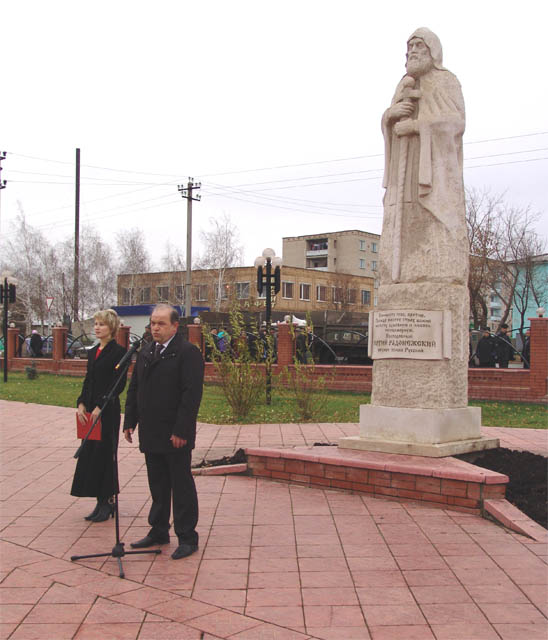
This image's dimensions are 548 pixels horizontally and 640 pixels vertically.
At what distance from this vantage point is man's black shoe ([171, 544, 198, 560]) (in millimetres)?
5164

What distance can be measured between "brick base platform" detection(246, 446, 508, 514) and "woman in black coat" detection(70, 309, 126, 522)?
6.33 ft

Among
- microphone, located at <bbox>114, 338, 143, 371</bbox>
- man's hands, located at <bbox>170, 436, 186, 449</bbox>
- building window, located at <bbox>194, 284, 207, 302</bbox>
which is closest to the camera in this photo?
man's hands, located at <bbox>170, 436, 186, 449</bbox>

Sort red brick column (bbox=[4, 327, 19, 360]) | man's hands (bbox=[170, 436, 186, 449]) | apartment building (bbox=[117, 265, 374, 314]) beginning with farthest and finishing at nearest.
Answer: apartment building (bbox=[117, 265, 374, 314]), red brick column (bbox=[4, 327, 19, 360]), man's hands (bbox=[170, 436, 186, 449])

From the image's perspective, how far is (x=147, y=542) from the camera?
5.41 metres

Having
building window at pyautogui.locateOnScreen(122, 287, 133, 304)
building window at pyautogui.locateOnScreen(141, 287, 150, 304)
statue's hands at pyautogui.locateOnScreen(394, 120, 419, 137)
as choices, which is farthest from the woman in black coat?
building window at pyautogui.locateOnScreen(141, 287, 150, 304)

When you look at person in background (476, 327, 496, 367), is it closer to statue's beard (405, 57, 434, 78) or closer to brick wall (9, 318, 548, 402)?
brick wall (9, 318, 548, 402)

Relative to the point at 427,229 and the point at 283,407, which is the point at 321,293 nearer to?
the point at 283,407

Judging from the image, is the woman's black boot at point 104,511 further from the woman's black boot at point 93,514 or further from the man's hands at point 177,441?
the man's hands at point 177,441

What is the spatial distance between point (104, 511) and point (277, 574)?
82.8 inches

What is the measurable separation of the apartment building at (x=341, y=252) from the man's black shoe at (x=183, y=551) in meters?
77.6

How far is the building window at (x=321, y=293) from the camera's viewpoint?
224ft

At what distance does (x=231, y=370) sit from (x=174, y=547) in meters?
7.61

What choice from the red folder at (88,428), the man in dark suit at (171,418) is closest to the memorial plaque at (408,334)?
the man in dark suit at (171,418)

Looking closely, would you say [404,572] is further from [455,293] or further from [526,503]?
[455,293]
